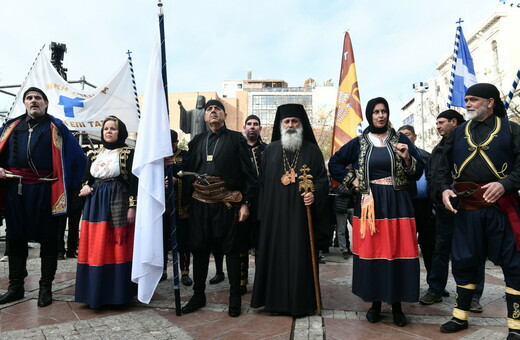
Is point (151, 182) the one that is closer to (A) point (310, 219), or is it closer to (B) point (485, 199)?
(A) point (310, 219)

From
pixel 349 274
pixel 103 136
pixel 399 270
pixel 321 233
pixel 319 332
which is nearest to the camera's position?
pixel 319 332

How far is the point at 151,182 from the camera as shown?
361cm

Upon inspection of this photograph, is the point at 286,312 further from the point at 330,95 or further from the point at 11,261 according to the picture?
the point at 330,95

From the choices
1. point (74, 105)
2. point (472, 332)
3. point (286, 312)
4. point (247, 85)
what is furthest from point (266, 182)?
point (247, 85)

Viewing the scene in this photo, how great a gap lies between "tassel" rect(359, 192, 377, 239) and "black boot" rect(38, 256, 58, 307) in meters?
3.34

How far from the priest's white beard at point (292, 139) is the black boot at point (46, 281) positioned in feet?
9.43

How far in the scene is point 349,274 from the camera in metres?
5.66

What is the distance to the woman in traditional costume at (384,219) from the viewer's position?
3.51 m

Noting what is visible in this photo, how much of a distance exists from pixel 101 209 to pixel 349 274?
3594 mm

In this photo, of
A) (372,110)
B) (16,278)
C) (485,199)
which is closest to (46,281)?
(16,278)

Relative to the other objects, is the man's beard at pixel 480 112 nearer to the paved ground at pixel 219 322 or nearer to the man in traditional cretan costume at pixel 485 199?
the man in traditional cretan costume at pixel 485 199

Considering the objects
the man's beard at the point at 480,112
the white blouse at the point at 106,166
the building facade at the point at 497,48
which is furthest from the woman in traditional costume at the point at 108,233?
the building facade at the point at 497,48

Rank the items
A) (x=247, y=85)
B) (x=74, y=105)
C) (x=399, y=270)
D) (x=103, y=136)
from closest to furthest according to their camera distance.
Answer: (x=399, y=270)
(x=103, y=136)
(x=74, y=105)
(x=247, y=85)

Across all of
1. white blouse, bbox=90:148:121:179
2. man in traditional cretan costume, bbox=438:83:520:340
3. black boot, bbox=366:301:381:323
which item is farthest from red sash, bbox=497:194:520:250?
white blouse, bbox=90:148:121:179
